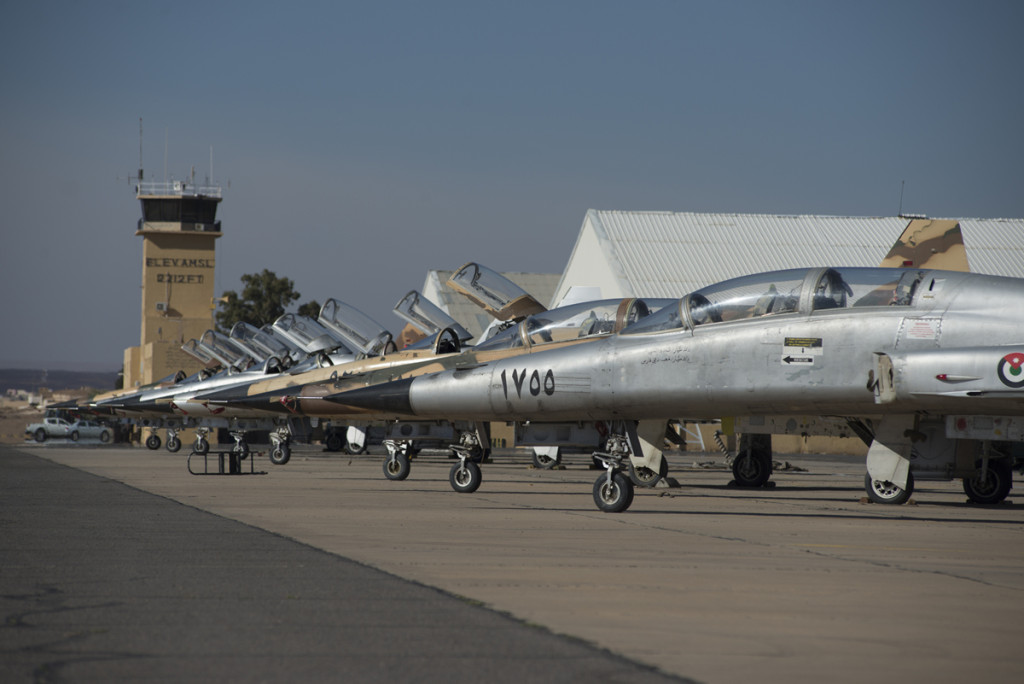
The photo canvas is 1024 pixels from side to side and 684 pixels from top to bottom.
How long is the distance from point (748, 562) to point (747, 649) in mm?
3050

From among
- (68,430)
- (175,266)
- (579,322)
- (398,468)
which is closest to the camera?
(579,322)

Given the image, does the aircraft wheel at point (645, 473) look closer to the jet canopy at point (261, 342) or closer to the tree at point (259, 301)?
the jet canopy at point (261, 342)

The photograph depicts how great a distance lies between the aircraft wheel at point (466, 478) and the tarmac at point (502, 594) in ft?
7.79

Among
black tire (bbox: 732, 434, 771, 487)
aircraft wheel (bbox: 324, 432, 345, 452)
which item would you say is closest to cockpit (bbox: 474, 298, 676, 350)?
black tire (bbox: 732, 434, 771, 487)

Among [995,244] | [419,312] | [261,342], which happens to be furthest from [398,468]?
[995,244]

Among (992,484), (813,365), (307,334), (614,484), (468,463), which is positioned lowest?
(992,484)

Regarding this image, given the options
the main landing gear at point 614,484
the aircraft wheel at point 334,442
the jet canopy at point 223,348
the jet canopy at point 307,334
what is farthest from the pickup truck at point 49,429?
the main landing gear at point 614,484

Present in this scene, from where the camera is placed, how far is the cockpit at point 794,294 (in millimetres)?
11031

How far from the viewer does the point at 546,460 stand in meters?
23.6

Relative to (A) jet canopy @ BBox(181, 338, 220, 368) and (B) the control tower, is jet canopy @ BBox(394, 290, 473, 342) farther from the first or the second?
(B) the control tower

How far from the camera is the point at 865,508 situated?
1327 centimetres

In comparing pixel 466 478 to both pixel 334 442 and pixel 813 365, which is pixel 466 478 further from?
pixel 334 442

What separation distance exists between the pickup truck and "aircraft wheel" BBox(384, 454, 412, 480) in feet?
133

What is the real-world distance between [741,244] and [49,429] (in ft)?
Result: 113
